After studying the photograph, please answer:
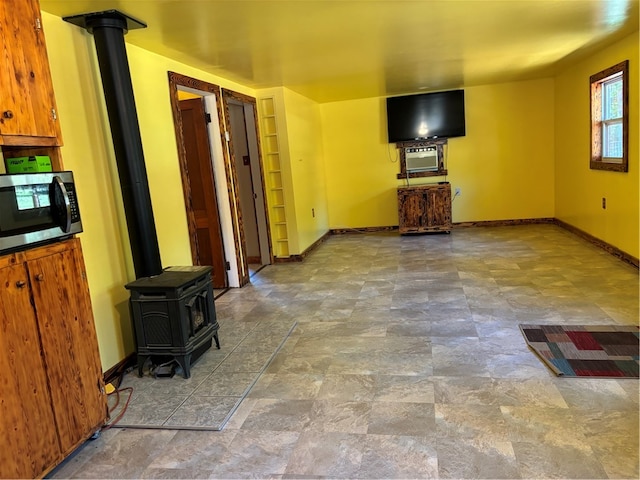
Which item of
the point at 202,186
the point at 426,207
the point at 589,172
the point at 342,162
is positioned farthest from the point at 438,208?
the point at 202,186

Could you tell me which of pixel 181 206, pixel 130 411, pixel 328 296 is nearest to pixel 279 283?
pixel 328 296

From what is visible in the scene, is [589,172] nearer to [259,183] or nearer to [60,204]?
[259,183]

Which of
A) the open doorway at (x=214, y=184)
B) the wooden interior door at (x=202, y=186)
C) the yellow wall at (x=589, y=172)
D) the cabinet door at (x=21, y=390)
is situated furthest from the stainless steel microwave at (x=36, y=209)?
the yellow wall at (x=589, y=172)

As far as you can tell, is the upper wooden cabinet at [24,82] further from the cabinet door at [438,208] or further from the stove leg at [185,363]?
the cabinet door at [438,208]

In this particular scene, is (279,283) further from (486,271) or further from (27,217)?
(27,217)

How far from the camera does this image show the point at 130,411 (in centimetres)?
265

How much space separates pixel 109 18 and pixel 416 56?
3028 millimetres

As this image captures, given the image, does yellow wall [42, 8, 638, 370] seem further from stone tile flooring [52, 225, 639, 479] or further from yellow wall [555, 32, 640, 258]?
stone tile flooring [52, 225, 639, 479]

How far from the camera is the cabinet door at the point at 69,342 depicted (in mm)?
2047

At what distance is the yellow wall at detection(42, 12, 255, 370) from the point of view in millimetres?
2828

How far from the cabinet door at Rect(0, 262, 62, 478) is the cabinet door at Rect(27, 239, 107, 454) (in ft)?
0.17

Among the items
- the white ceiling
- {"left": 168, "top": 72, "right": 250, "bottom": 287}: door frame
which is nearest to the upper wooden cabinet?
the white ceiling

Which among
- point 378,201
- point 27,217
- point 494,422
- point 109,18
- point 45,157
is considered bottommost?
point 494,422

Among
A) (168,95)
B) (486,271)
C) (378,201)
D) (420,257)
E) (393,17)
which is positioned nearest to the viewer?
(393,17)
